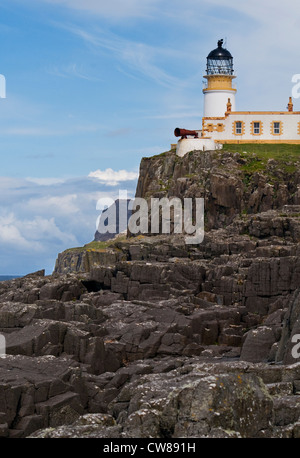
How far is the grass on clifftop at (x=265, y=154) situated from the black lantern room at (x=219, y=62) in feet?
53.2

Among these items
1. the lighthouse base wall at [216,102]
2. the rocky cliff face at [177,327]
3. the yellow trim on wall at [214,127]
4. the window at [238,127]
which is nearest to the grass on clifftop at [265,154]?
the rocky cliff face at [177,327]

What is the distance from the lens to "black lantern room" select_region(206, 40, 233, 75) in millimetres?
125438

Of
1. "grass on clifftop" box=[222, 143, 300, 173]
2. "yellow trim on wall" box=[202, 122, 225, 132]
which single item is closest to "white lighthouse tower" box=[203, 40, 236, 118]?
"yellow trim on wall" box=[202, 122, 225, 132]

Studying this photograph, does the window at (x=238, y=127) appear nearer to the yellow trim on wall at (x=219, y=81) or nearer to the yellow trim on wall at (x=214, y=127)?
the yellow trim on wall at (x=214, y=127)

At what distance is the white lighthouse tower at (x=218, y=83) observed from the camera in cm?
12125

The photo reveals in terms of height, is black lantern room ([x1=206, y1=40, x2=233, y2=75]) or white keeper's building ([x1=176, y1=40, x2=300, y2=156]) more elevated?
black lantern room ([x1=206, y1=40, x2=233, y2=75])

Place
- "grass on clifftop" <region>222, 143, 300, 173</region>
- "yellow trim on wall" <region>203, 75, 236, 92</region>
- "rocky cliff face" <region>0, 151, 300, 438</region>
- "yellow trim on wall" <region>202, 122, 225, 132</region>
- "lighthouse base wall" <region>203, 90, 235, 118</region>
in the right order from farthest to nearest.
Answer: "yellow trim on wall" <region>203, 75, 236, 92</region>, "lighthouse base wall" <region>203, 90, 235, 118</region>, "yellow trim on wall" <region>202, 122, 225, 132</region>, "grass on clifftop" <region>222, 143, 300, 173</region>, "rocky cliff face" <region>0, 151, 300, 438</region>

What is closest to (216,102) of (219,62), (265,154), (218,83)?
(218,83)

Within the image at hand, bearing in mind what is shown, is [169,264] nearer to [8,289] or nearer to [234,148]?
[8,289]

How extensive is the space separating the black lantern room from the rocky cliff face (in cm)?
1694

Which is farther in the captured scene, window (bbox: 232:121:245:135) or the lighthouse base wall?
the lighthouse base wall

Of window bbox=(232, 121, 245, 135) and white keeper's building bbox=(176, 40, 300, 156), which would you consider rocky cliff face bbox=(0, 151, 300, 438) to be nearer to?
white keeper's building bbox=(176, 40, 300, 156)

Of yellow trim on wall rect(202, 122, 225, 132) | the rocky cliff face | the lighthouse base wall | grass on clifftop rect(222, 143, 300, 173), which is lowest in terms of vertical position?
the rocky cliff face

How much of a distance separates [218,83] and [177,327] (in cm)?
6616
